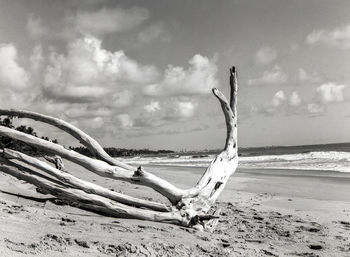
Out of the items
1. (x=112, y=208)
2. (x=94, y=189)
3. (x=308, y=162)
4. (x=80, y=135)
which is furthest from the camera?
(x=308, y=162)

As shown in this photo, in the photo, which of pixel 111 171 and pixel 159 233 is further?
pixel 111 171

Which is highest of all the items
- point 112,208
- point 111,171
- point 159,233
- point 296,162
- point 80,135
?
point 80,135

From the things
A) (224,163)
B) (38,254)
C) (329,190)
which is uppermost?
(224,163)

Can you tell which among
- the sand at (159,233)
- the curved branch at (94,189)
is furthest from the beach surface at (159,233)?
the curved branch at (94,189)

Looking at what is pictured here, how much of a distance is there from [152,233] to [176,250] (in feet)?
1.91

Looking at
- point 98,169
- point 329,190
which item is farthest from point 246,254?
point 329,190

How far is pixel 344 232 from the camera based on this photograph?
4914mm

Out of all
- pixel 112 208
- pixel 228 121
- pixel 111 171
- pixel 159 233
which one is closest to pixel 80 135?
pixel 111 171

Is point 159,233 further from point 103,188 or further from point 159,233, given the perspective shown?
point 103,188

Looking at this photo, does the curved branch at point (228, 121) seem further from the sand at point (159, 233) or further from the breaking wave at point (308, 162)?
the breaking wave at point (308, 162)

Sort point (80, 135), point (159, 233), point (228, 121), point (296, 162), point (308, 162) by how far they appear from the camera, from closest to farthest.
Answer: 1. point (159, 233)
2. point (80, 135)
3. point (228, 121)
4. point (308, 162)
5. point (296, 162)

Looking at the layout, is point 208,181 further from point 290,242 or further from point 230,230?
point 290,242

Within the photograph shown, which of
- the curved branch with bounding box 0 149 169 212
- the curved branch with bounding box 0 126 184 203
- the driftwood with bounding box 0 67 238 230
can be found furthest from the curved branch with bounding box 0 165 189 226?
the curved branch with bounding box 0 126 184 203

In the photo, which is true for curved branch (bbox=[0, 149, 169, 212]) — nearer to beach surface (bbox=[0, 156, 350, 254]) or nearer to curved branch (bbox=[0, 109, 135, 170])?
beach surface (bbox=[0, 156, 350, 254])
